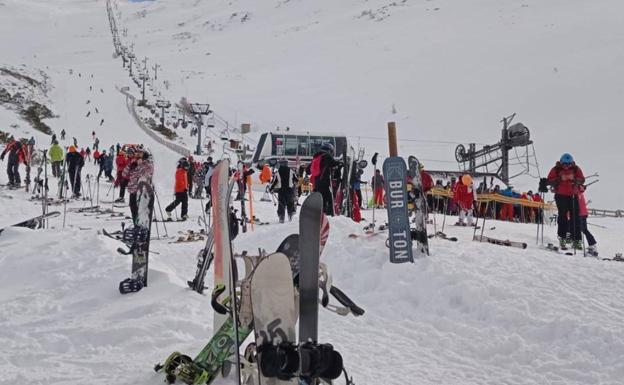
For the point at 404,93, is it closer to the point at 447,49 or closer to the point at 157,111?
the point at 447,49

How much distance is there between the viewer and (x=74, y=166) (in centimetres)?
1708

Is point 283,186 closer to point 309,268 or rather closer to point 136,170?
point 136,170

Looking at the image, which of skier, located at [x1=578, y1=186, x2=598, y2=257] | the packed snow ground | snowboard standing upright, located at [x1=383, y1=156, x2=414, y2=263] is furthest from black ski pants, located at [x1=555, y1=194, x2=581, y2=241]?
snowboard standing upright, located at [x1=383, y1=156, x2=414, y2=263]

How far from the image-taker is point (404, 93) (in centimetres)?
4953

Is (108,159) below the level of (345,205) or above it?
above

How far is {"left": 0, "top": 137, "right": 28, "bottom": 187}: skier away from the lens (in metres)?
17.2

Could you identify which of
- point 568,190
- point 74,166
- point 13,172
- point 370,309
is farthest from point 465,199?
point 13,172

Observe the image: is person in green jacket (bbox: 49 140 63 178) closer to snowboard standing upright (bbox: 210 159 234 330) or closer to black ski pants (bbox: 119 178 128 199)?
black ski pants (bbox: 119 178 128 199)

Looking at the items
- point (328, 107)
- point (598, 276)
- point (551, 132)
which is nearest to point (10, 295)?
point (598, 276)

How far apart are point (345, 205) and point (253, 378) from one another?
370 inches

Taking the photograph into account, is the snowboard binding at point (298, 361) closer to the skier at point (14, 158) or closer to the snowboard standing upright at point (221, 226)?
the snowboard standing upright at point (221, 226)

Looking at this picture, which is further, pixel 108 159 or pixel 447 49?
pixel 447 49

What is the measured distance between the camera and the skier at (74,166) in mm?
16641

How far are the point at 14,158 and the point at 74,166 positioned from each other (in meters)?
2.14
